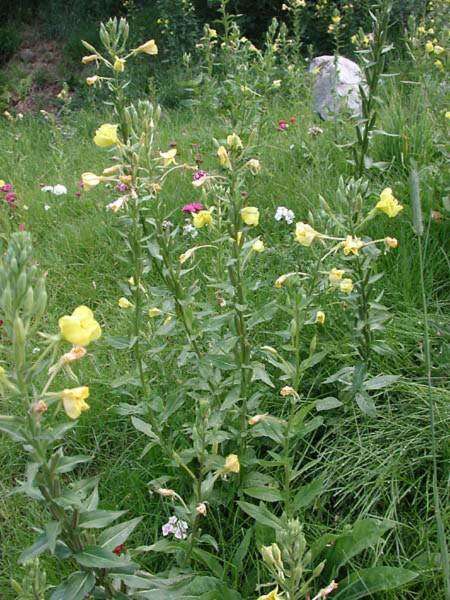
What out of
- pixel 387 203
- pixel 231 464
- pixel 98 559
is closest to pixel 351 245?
pixel 387 203

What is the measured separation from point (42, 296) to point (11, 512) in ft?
3.74

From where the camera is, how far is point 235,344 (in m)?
1.76

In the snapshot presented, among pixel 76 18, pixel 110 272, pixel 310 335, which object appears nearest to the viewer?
pixel 310 335

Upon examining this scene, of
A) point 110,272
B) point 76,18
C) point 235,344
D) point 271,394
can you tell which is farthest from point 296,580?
point 76,18

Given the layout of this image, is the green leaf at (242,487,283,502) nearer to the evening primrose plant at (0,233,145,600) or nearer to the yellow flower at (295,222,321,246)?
the evening primrose plant at (0,233,145,600)

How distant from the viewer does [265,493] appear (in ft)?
5.38

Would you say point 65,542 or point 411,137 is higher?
point 411,137

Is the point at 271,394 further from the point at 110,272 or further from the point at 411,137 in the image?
the point at 411,137

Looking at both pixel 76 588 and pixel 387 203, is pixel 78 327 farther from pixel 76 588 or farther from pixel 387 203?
pixel 387 203

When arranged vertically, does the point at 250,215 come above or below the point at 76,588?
above

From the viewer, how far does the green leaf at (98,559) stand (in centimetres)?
113

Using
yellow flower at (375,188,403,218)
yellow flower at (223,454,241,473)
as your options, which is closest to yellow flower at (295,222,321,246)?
yellow flower at (375,188,403,218)

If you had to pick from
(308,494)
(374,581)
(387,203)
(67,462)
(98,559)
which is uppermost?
(387,203)

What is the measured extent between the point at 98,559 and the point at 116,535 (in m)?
0.13
